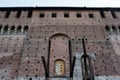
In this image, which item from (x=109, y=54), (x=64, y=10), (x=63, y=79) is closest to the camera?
(x=63, y=79)

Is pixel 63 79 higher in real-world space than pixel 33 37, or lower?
lower

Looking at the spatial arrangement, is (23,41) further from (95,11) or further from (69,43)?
(95,11)

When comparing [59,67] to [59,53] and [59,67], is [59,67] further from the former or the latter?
[59,53]

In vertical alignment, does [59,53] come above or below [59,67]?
above

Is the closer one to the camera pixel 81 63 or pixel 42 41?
pixel 81 63

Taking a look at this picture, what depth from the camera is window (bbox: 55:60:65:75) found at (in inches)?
417

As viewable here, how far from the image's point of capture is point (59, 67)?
35.5 ft

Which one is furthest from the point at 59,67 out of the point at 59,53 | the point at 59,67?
the point at 59,53

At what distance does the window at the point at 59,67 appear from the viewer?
10.6 meters

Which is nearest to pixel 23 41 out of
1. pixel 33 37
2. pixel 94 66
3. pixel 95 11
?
pixel 33 37

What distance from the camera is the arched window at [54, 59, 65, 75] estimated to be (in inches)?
417

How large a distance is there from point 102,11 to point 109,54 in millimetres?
3932

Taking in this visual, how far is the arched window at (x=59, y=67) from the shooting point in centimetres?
1058

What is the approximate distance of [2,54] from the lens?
1136 cm
